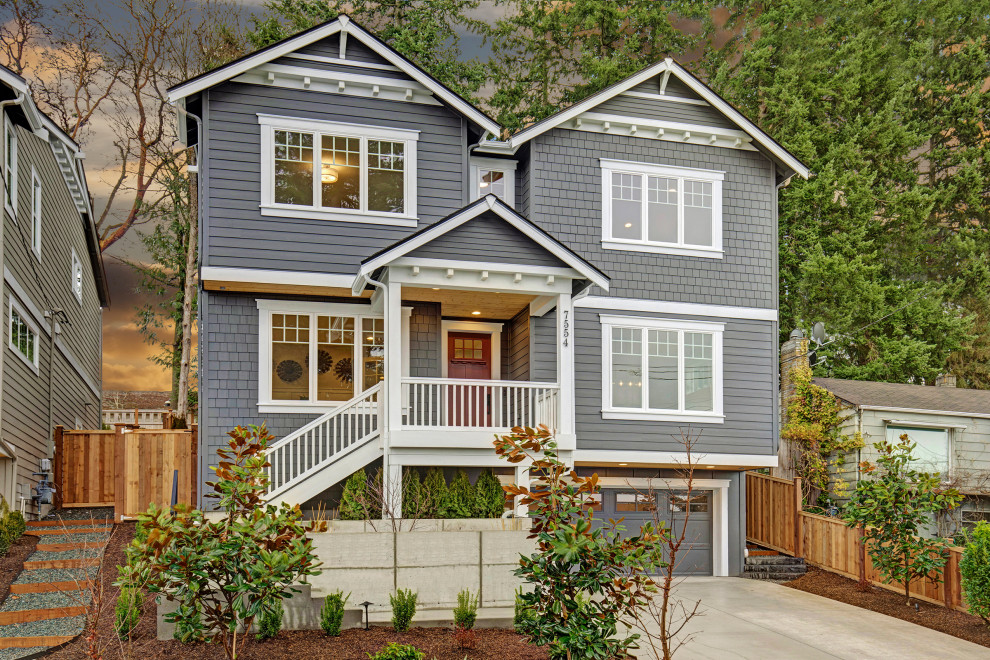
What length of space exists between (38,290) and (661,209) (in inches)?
499

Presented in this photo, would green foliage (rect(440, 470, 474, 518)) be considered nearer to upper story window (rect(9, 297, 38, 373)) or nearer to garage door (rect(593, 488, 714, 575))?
garage door (rect(593, 488, 714, 575))

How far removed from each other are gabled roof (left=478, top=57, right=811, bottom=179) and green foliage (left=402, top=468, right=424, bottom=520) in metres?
6.30

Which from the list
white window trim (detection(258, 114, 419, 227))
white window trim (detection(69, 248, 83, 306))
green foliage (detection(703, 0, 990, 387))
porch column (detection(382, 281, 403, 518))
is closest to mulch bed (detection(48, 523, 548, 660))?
porch column (detection(382, 281, 403, 518))

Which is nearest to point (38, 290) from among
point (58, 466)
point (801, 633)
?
point (58, 466)

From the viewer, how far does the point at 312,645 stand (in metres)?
9.86

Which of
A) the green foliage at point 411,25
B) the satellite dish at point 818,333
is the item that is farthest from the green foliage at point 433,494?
the green foliage at point 411,25

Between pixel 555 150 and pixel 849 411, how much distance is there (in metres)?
9.21

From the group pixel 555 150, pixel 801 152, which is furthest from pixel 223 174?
pixel 801 152

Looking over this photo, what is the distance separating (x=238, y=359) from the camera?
14.5 meters

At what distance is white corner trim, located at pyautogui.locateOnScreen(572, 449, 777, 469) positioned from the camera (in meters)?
16.2

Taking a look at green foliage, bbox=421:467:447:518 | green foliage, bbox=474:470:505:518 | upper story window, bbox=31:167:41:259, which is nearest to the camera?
green foliage, bbox=421:467:447:518

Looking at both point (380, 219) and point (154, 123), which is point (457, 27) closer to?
point (154, 123)

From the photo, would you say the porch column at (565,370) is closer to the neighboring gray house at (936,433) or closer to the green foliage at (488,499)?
the green foliage at (488,499)

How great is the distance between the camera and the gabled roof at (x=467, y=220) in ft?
43.1
